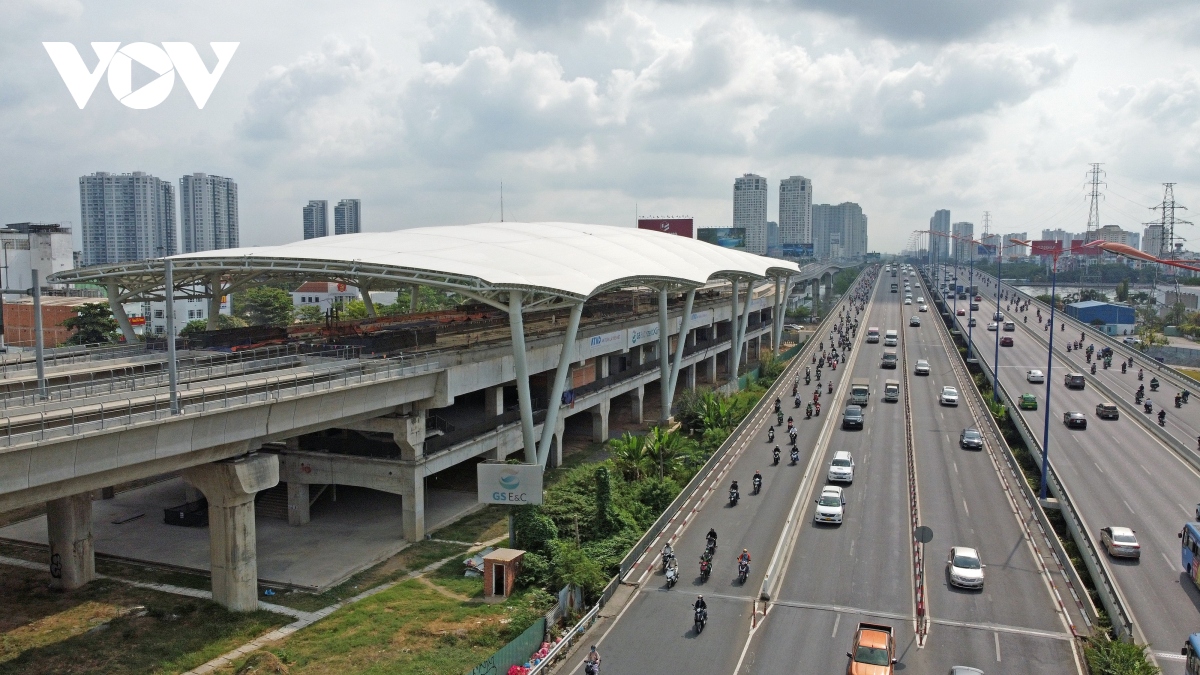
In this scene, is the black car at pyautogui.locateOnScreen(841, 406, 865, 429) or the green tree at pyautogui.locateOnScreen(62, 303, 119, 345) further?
the green tree at pyautogui.locateOnScreen(62, 303, 119, 345)

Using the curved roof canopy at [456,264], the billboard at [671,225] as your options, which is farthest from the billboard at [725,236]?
the curved roof canopy at [456,264]

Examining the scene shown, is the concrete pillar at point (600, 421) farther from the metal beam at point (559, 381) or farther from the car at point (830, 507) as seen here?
the car at point (830, 507)

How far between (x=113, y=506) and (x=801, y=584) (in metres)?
33.9

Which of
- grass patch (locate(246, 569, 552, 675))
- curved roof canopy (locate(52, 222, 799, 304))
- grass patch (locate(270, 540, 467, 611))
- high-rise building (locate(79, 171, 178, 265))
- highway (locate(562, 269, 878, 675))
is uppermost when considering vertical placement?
high-rise building (locate(79, 171, 178, 265))

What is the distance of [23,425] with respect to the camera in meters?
23.3

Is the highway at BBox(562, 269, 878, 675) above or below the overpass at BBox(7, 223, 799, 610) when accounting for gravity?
below

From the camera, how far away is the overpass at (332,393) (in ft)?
82.9

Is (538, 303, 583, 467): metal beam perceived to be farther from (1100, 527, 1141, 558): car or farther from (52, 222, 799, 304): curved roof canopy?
(1100, 527, 1141, 558): car

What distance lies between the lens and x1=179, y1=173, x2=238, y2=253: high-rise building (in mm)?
177875

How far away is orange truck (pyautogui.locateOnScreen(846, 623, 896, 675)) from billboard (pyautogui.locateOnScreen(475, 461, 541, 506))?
12969mm

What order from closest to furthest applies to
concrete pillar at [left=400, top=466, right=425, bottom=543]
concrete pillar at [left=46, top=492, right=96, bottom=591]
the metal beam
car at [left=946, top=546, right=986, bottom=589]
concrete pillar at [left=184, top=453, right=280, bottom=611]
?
car at [left=946, top=546, right=986, bottom=589]
concrete pillar at [left=184, top=453, right=280, bottom=611]
concrete pillar at [left=46, top=492, right=96, bottom=591]
concrete pillar at [left=400, top=466, right=425, bottom=543]
the metal beam

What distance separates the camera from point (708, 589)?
28297 mm

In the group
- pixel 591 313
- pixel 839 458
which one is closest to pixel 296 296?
pixel 591 313

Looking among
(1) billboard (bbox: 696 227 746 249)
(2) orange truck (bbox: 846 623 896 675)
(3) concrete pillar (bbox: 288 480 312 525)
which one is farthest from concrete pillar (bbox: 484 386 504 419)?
(1) billboard (bbox: 696 227 746 249)
